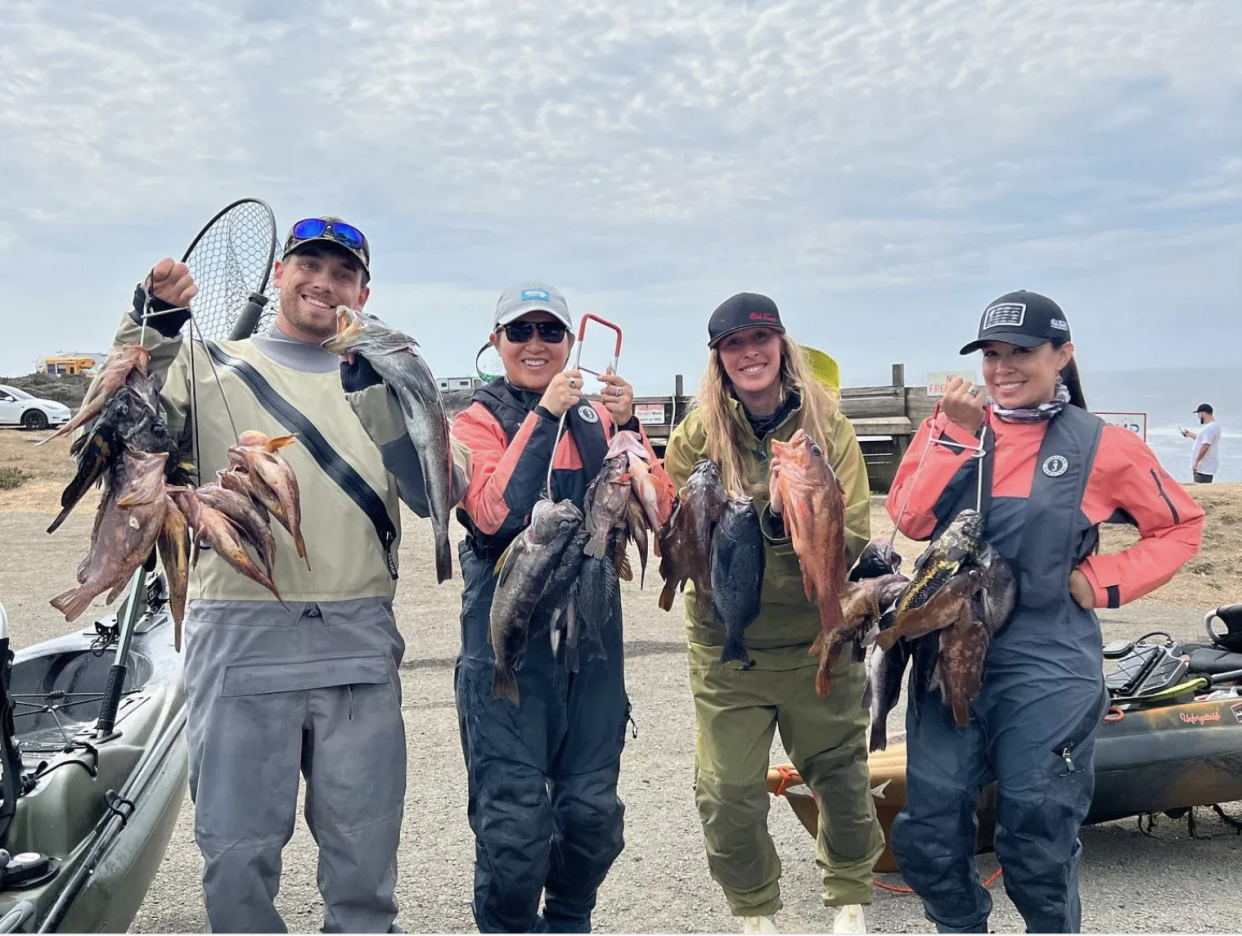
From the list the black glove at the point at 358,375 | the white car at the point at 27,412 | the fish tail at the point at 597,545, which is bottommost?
the fish tail at the point at 597,545

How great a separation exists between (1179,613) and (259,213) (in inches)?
452

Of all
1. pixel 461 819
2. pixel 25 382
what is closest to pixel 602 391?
pixel 461 819

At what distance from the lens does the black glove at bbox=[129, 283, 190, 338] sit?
3.20 meters

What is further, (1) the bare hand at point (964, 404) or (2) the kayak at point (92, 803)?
(1) the bare hand at point (964, 404)

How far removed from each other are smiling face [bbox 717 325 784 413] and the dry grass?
6.25 metres

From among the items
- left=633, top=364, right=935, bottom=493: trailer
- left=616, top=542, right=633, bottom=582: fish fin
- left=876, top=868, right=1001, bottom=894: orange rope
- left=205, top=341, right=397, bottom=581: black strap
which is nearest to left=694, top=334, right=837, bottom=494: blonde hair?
left=616, top=542, right=633, bottom=582: fish fin

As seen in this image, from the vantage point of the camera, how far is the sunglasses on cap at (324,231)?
359cm

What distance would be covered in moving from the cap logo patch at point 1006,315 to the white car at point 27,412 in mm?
34954

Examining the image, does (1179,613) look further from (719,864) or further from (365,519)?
(365,519)

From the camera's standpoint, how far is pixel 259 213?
4.06 m

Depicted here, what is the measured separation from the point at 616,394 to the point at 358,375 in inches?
42.1

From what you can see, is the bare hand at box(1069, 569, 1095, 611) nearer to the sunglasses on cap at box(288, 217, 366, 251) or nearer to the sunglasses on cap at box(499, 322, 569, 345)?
the sunglasses on cap at box(499, 322, 569, 345)

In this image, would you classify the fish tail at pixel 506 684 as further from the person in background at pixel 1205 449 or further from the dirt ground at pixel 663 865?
the person in background at pixel 1205 449

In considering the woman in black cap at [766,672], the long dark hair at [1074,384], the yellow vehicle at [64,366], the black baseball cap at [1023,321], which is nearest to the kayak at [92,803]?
the woman in black cap at [766,672]
